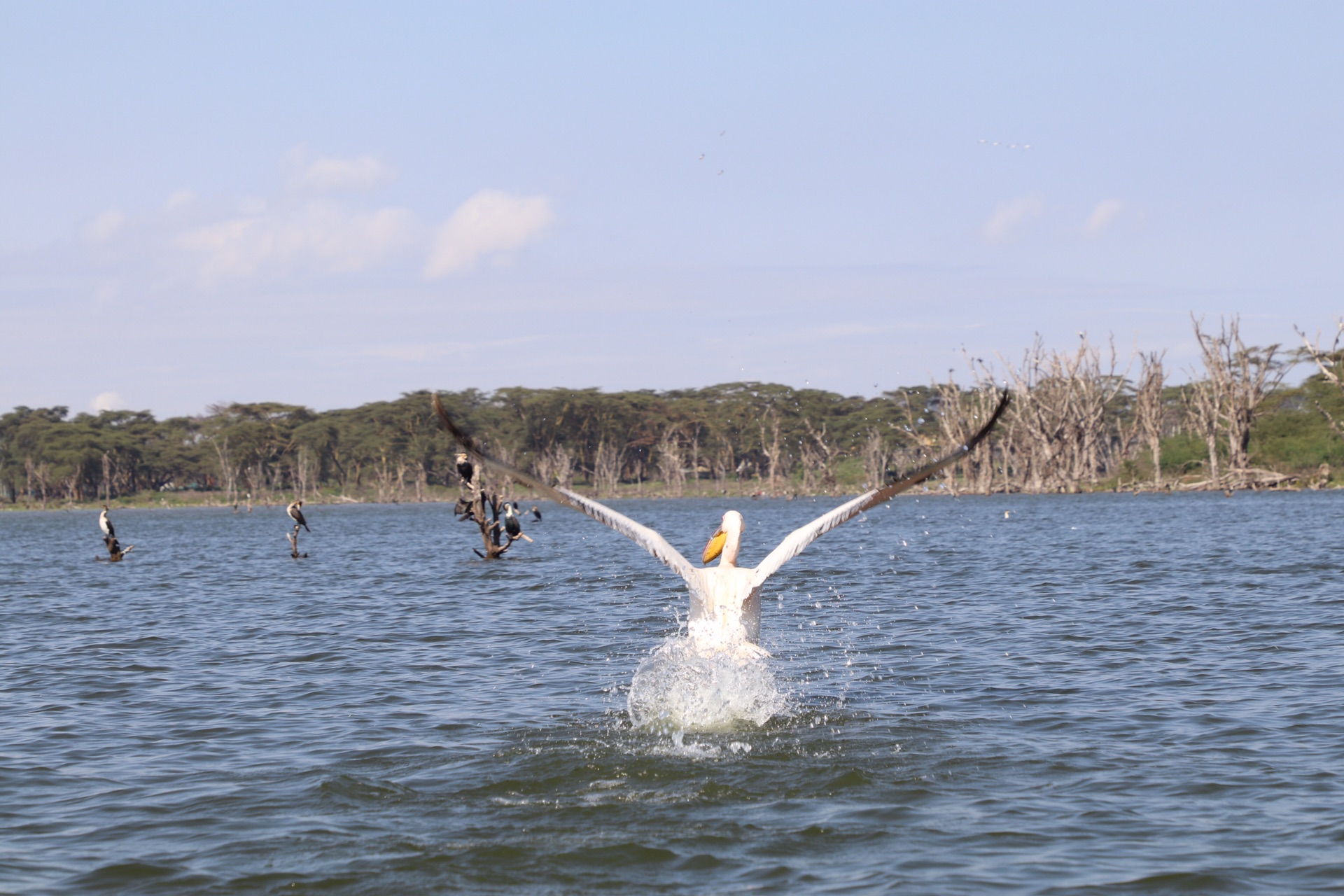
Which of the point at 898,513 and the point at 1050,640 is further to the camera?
the point at 898,513

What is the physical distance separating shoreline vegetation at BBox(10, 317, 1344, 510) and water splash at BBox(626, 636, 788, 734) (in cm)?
8807

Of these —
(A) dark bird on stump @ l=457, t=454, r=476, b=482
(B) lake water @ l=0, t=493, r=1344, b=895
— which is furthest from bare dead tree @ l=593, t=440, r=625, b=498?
(B) lake water @ l=0, t=493, r=1344, b=895

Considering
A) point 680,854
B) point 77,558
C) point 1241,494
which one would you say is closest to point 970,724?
point 680,854

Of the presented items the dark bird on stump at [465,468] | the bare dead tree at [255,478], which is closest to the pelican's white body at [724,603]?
the dark bird on stump at [465,468]

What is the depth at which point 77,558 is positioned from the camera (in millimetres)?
47719

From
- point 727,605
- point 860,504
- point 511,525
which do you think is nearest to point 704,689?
point 727,605

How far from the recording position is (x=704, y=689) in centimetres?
1102

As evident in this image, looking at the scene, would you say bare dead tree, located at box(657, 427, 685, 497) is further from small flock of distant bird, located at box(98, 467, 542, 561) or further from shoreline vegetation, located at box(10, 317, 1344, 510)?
small flock of distant bird, located at box(98, 467, 542, 561)

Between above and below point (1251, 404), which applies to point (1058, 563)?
below

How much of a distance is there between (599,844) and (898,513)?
7987cm

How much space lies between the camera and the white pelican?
942cm

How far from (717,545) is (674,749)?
1.73 meters

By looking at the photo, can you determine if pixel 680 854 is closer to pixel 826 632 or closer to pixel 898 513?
pixel 826 632

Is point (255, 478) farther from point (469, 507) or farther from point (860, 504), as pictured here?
point (860, 504)
